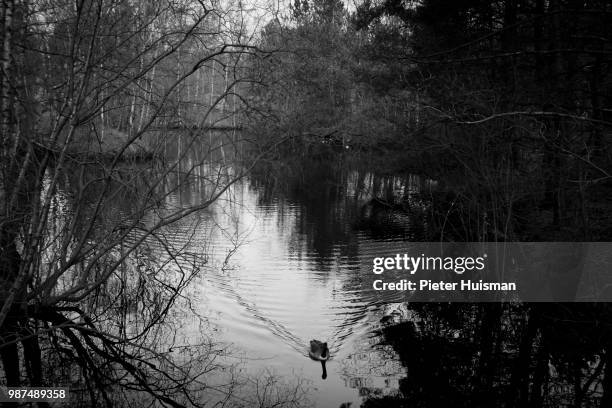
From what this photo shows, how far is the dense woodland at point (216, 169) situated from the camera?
717 centimetres

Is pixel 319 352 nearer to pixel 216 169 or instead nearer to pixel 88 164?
pixel 216 169

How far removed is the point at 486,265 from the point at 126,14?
9003 millimetres

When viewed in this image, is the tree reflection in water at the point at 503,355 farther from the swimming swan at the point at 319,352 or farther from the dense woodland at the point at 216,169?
the swimming swan at the point at 319,352

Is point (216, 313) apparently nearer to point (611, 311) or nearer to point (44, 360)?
point (44, 360)

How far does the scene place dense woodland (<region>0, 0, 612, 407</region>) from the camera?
7.17 metres

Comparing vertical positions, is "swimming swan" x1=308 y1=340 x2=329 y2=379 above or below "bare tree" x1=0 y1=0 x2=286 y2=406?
below

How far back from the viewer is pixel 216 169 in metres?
10.6

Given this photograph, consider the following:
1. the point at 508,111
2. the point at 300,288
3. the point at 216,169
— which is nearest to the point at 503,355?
the point at 508,111

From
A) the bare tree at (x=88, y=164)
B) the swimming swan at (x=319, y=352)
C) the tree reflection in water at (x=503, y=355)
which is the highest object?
the bare tree at (x=88, y=164)

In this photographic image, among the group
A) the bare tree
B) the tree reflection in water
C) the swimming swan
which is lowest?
the tree reflection in water

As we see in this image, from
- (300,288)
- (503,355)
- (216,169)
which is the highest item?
(216,169)

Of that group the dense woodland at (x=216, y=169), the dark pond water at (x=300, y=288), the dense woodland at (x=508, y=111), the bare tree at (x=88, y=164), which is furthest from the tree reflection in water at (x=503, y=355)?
the bare tree at (x=88, y=164)

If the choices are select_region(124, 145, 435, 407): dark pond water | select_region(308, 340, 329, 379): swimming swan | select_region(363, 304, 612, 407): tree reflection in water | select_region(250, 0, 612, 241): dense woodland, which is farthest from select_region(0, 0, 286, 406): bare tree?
select_region(363, 304, 612, 407): tree reflection in water

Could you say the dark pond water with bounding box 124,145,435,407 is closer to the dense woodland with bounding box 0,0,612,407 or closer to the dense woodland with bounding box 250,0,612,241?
the dense woodland with bounding box 0,0,612,407
